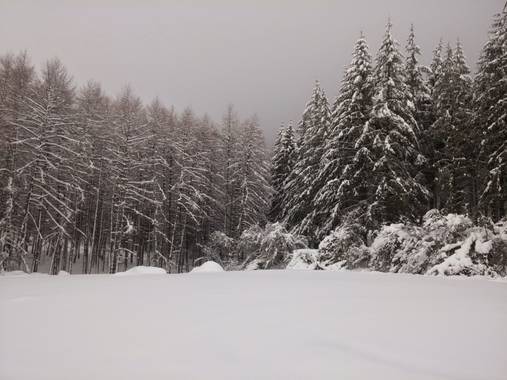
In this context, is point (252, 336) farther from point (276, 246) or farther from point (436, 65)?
point (436, 65)

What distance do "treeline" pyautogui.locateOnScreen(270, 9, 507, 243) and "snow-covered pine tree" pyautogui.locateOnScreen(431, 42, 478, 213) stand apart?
6 cm

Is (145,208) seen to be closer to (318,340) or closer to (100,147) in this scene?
(100,147)

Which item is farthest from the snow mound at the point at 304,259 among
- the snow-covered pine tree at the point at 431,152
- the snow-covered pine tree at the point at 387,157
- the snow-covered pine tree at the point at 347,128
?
the snow-covered pine tree at the point at 431,152

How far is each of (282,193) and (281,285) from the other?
2723 centimetres

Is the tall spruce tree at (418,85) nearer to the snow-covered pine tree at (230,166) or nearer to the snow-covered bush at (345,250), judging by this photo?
the snow-covered bush at (345,250)

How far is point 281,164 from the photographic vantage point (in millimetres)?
33250

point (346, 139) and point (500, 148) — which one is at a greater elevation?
point (346, 139)

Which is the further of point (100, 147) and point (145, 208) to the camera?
point (145, 208)

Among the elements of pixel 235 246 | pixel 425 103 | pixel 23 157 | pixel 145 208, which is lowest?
pixel 235 246

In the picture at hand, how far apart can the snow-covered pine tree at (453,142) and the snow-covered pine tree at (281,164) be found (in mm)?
13751

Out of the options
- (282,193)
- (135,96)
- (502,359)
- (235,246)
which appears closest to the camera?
(502,359)

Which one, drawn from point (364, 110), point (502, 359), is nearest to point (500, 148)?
point (364, 110)

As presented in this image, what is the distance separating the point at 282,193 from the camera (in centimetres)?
3259

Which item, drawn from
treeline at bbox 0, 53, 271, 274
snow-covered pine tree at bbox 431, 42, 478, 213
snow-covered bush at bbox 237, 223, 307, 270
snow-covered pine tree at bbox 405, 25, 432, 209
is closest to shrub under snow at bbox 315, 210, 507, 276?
snow-covered bush at bbox 237, 223, 307, 270
